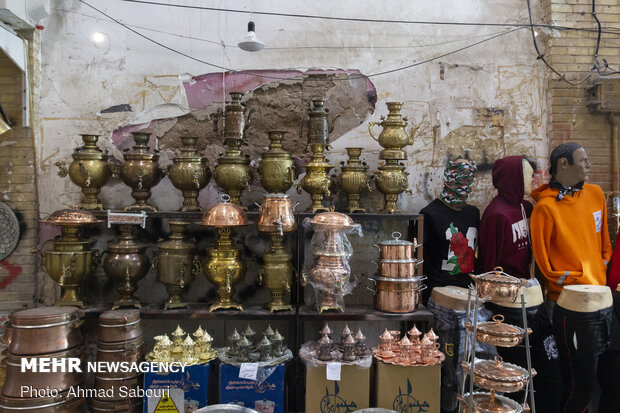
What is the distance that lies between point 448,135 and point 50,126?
3637mm

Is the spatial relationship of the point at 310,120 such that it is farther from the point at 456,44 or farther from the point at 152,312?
the point at 152,312

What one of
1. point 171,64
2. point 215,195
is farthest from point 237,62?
point 215,195

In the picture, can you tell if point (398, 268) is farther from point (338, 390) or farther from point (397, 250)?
point (338, 390)

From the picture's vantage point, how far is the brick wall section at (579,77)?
433 cm

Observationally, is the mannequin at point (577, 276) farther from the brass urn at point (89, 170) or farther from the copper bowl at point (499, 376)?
the brass urn at point (89, 170)

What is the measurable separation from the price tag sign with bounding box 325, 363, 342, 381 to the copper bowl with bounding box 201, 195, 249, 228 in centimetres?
122

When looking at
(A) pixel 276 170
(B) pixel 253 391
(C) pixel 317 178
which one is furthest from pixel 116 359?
(C) pixel 317 178

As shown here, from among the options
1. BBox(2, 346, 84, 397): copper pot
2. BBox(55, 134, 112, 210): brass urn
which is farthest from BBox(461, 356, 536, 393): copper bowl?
BBox(55, 134, 112, 210): brass urn

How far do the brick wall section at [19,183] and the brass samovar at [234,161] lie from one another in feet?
5.79

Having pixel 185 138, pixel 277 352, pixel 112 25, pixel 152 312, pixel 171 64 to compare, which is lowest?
pixel 277 352

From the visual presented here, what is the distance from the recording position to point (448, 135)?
4.39 metres

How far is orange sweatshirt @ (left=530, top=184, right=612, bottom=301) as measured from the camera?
11.7 ft

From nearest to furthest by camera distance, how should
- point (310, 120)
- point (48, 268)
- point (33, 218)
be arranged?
point (48, 268)
point (310, 120)
point (33, 218)

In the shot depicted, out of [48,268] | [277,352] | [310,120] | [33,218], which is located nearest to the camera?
[277,352]
